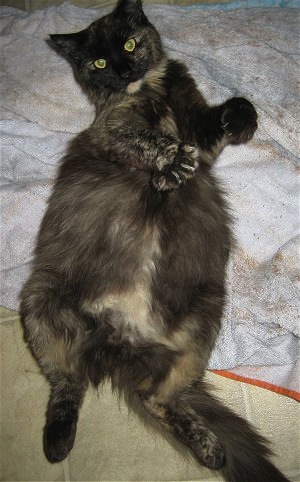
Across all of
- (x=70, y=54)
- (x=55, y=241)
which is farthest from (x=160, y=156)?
(x=70, y=54)

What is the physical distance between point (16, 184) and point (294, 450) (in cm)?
185

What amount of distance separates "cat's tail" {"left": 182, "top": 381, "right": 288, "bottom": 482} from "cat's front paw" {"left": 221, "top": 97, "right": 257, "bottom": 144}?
1.07 m

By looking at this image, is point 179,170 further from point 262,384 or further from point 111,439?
point 111,439

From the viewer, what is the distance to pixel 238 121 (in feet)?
5.90

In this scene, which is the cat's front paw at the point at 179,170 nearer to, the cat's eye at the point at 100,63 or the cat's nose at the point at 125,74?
the cat's nose at the point at 125,74

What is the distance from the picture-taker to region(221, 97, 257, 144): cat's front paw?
5.91ft

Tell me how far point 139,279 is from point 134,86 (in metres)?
0.89

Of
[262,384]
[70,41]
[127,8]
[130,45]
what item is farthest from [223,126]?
[262,384]

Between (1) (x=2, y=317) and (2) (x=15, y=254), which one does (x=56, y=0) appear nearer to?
(2) (x=15, y=254)

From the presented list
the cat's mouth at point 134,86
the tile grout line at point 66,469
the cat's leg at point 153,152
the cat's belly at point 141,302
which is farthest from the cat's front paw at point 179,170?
the tile grout line at point 66,469

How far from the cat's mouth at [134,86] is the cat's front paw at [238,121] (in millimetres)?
420

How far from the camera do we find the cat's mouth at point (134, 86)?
1.96 meters

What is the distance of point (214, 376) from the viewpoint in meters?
2.03

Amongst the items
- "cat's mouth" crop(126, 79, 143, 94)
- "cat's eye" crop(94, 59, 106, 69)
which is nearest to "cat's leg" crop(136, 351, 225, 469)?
"cat's mouth" crop(126, 79, 143, 94)
